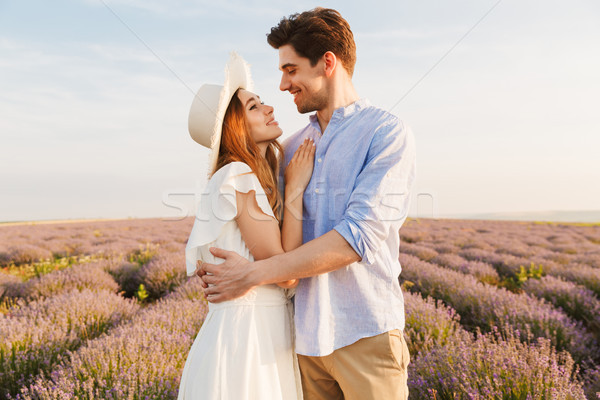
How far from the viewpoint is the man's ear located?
6.21 feet

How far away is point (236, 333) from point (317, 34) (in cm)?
138

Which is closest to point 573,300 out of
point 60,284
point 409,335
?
point 409,335

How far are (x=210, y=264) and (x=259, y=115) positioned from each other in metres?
0.77

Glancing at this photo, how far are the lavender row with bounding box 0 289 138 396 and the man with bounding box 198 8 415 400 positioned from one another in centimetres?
239

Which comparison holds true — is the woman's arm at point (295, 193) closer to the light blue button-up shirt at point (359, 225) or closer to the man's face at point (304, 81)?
the light blue button-up shirt at point (359, 225)

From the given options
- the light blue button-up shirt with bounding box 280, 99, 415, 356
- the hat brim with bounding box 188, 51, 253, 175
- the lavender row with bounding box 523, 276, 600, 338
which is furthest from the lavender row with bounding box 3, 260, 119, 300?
the lavender row with bounding box 523, 276, 600, 338

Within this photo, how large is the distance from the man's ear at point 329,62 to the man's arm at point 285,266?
85cm

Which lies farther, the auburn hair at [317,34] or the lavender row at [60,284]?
the lavender row at [60,284]

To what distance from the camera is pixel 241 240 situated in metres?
1.68

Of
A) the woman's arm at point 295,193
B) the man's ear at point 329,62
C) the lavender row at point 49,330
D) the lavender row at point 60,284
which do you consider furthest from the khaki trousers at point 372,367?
the lavender row at point 60,284

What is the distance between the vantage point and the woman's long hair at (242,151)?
1781 mm

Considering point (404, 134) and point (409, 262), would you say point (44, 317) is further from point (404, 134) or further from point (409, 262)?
point (409, 262)

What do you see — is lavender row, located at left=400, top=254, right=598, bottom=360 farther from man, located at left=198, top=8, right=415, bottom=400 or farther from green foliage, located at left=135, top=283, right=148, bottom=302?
green foliage, located at left=135, top=283, right=148, bottom=302

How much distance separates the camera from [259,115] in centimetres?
195
